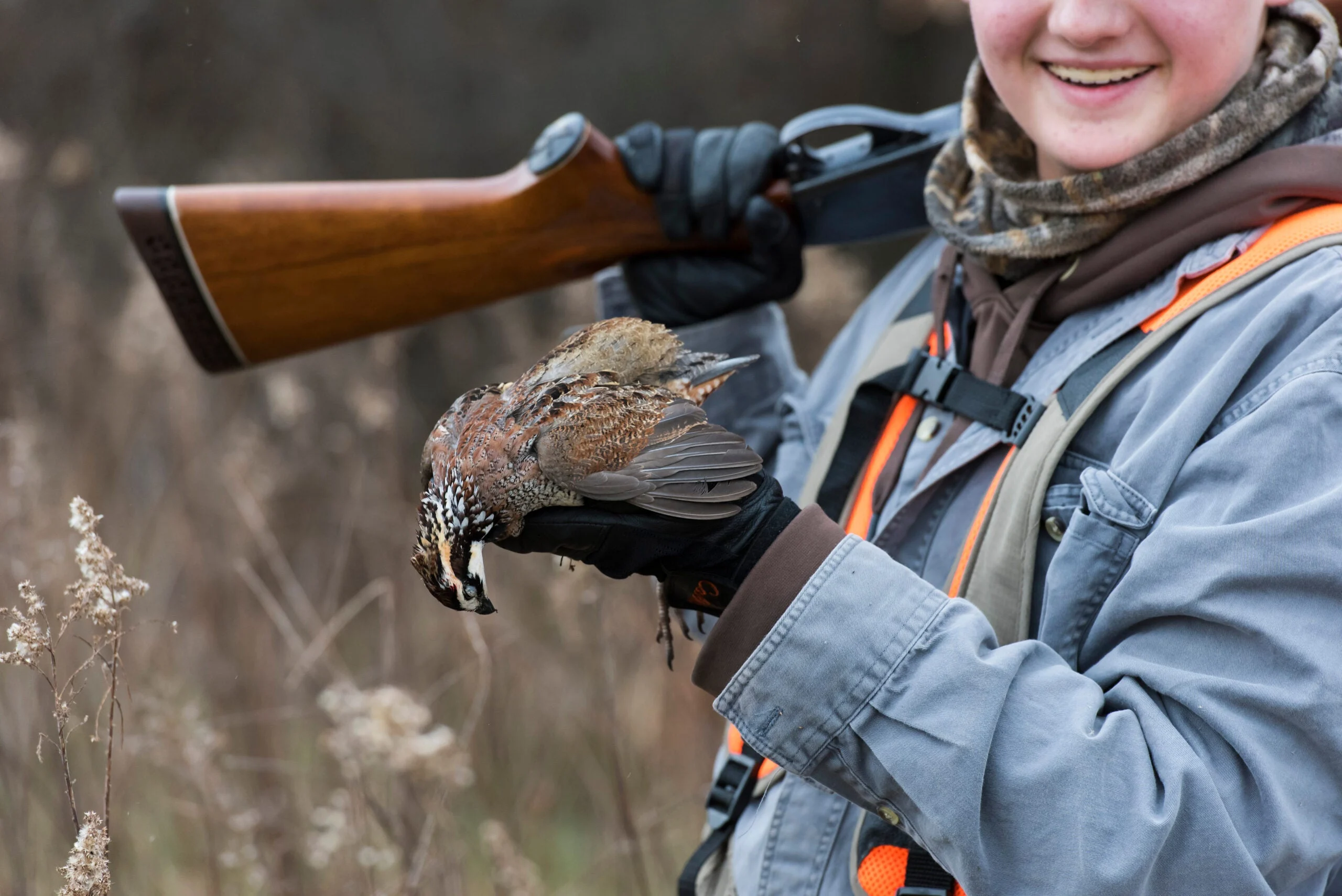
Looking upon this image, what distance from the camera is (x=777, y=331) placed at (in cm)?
274

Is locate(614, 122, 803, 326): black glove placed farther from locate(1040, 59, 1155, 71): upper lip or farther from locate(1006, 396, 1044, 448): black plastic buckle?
locate(1006, 396, 1044, 448): black plastic buckle

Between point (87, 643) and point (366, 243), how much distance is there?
1240 millimetres

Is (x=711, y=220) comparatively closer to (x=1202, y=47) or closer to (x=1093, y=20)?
(x=1093, y=20)

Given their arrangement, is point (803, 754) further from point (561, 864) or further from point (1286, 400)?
point (561, 864)

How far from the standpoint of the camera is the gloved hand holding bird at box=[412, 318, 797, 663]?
60.0 inches

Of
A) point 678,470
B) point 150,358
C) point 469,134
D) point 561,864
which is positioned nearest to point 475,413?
point 678,470

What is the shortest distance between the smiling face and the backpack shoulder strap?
0.26 meters

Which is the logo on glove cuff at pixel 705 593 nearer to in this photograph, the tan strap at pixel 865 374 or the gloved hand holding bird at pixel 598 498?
the gloved hand holding bird at pixel 598 498

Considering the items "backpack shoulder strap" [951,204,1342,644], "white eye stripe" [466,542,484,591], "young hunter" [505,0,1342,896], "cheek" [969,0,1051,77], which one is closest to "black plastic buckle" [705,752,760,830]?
"young hunter" [505,0,1342,896]

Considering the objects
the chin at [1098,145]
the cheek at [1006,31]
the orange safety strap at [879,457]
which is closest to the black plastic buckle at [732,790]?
the orange safety strap at [879,457]

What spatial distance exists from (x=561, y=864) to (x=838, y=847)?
2.76m

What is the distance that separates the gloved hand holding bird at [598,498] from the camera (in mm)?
1523

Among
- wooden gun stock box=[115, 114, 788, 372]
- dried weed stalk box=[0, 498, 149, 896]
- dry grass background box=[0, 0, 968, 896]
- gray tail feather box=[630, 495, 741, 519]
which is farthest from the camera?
dry grass background box=[0, 0, 968, 896]

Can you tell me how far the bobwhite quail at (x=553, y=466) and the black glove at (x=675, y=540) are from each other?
0.02 metres
